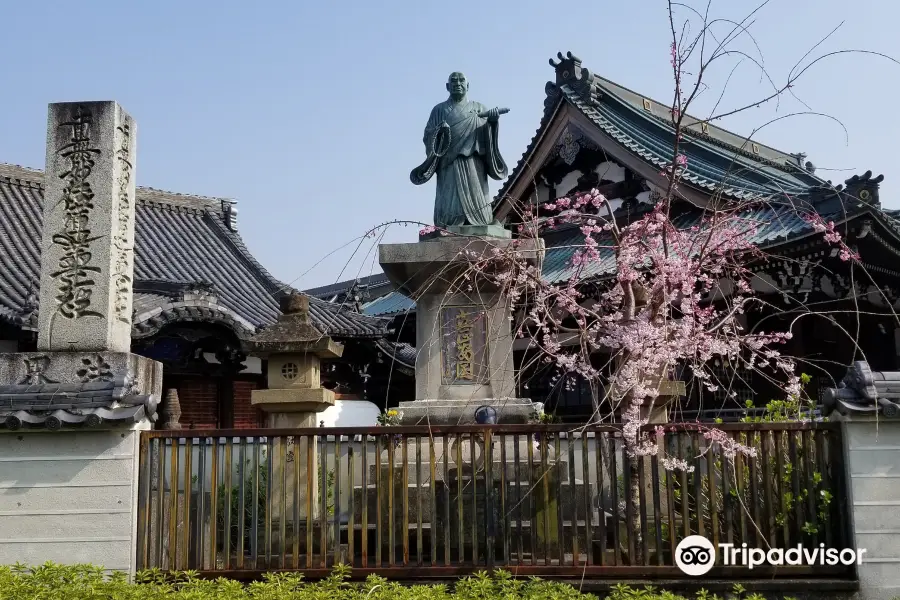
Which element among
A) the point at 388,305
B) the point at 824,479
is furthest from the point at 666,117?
the point at 824,479

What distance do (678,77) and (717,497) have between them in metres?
3.33

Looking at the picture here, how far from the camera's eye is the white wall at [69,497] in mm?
5910

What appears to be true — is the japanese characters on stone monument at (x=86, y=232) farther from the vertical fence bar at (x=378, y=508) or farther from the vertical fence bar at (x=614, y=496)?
the vertical fence bar at (x=614, y=496)

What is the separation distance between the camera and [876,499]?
5.70 metres

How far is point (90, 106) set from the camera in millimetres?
6691

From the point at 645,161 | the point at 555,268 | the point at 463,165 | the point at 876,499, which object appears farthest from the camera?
the point at 555,268

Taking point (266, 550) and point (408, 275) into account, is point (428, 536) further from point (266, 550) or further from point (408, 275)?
point (408, 275)

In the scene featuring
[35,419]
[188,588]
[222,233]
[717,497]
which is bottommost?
[188,588]

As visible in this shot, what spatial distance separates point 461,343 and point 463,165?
225cm

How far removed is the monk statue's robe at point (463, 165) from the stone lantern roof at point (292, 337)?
2015 millimetres

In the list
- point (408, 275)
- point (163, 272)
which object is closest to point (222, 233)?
point (163, 272)

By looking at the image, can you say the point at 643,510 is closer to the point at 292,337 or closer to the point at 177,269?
the point at 292,337

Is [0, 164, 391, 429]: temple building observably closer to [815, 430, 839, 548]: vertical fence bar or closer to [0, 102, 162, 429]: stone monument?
[0, 102, 162, 429]: stone monument

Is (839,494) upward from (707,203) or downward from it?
downward
